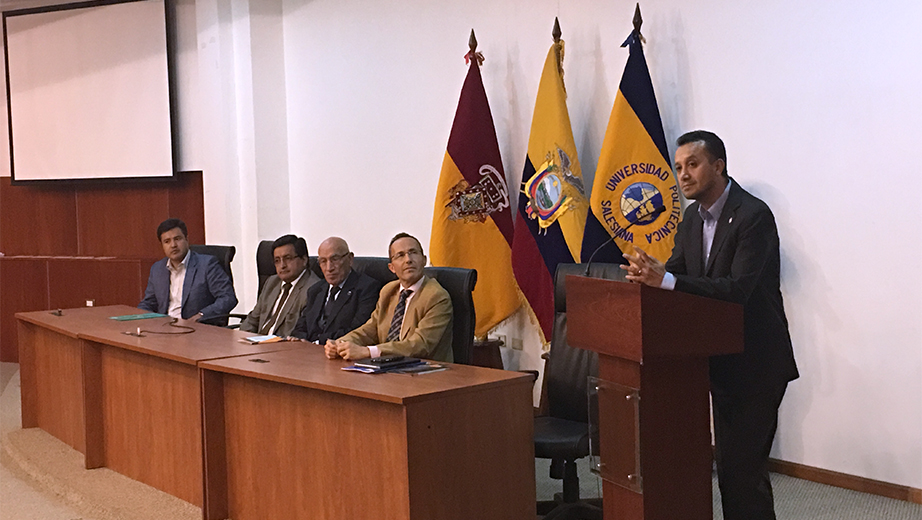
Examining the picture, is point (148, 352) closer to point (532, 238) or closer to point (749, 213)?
point (532, 238)

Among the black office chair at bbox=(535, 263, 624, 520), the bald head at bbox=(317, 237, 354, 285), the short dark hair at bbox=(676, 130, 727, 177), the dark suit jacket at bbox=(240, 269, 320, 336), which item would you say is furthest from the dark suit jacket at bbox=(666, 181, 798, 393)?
the dark suit jacket at bbox=(240, 269, 320, 336)

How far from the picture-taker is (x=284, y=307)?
4848 millimetres

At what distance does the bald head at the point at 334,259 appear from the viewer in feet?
14.0

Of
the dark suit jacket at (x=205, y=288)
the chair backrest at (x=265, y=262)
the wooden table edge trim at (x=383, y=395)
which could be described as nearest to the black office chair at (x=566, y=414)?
the wooden table edge trim at (x=383, y=395)

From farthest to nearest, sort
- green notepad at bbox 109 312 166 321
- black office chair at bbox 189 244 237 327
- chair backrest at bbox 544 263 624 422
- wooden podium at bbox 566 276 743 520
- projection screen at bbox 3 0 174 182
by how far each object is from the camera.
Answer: projection screen at bbox 3 0 174 182 < black office chair at bbox 189 244 237 327 < green notepad at bbox 109 312 166 321 < chair backrest at bbox 544 263 624 422 < wooden podium at bbox 566 276 743 520

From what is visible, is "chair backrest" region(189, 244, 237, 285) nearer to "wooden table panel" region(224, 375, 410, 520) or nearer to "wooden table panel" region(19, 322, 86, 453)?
"wooden table panel" region(19, 322, 86, 453)

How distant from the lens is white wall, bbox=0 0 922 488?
3.72 metres

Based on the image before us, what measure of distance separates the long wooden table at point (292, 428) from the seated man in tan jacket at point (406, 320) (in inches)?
8.2

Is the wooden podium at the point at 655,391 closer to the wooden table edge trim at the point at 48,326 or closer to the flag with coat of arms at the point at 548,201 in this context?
the flag with coat of arms at the point at 548,201

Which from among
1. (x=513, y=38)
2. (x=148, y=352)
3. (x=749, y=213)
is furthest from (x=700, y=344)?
(x=513, y=38)

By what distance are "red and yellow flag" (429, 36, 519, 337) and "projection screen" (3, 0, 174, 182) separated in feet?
10.2

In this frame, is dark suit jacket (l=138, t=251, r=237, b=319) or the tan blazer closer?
the tan blazer

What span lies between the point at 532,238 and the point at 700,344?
246cm

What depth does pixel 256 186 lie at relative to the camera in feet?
22.2
